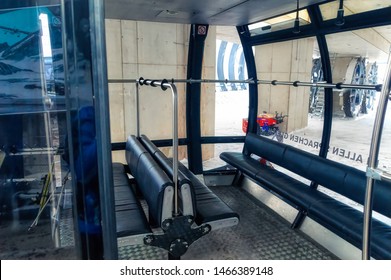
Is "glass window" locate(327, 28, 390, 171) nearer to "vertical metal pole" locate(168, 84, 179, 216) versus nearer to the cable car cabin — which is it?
the cable car cabin

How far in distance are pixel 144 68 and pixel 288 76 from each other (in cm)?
432

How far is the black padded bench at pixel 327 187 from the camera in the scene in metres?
2.19

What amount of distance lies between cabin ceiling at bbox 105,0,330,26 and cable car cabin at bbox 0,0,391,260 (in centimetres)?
2

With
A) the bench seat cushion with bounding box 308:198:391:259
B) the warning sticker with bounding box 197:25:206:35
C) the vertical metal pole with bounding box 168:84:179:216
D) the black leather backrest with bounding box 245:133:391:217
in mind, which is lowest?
the bench seat cushion with bounding box 308:198:391:259

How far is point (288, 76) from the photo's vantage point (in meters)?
7.62

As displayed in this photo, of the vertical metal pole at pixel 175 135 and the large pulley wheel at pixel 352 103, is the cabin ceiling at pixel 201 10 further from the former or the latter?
the large pulley wheel at pixel 352 103

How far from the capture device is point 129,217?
2.23 m

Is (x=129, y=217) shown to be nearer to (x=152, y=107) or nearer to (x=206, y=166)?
(x=152, y=107)

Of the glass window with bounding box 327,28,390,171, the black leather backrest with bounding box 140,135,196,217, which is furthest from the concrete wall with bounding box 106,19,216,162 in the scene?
the glass window with bounding box 327,28,390,171

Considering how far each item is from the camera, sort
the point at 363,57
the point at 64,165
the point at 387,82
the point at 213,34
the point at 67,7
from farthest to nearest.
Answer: the point at 363,57
the point at 213,34
the point at 64,165
the point at 67,7
the point at 387,82

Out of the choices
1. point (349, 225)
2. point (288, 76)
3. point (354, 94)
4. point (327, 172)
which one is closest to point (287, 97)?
point (288, 76)

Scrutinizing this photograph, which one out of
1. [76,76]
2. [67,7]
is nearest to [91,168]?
[76,76]

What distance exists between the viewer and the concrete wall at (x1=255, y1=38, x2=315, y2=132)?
693cm
